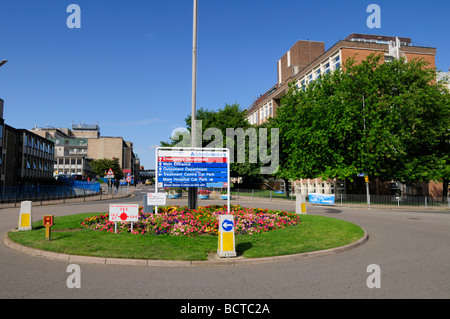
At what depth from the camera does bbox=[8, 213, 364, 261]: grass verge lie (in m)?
8.14

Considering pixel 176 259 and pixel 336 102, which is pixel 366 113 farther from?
pixel 176 259

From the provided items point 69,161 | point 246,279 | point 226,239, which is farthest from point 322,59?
point 69,161

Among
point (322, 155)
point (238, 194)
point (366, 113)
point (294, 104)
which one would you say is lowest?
point (238, 194)

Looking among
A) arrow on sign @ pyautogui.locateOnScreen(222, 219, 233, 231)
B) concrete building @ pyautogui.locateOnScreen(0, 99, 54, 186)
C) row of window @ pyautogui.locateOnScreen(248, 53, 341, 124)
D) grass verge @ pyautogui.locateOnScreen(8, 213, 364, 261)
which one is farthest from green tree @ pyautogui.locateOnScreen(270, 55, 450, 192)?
concrete building @ pyautogui.locateOnScreen(0, 99, 54, 186)

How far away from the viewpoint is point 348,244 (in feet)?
32.0

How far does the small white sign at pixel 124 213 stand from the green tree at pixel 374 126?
22453 mm

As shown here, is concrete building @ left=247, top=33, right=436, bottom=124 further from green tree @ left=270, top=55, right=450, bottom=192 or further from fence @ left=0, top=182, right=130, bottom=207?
fence @ left=0, top=182, right=130, bottom=207

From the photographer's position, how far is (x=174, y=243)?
915 centimetres
